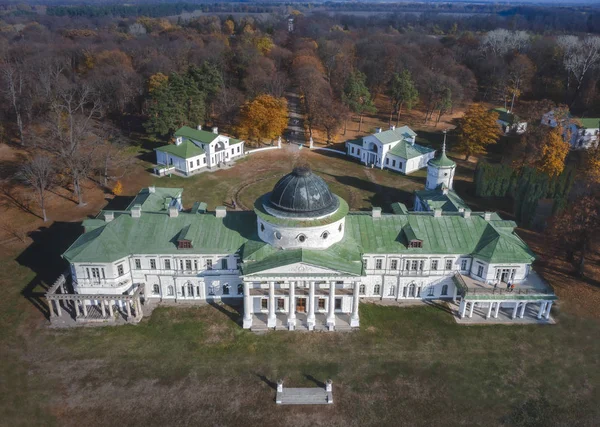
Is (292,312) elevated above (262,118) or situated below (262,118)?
below

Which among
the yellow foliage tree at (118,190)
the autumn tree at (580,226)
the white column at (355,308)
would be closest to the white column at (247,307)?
the white column at (355,308)

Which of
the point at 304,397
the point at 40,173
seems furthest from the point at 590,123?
the point at 40,173

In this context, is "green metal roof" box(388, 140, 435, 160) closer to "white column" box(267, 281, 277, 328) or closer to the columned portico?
the columned portico

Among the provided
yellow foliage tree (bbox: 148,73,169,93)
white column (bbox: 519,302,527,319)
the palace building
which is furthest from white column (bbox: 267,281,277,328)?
yellow foliage tree (bbox: 148,73,169,93)

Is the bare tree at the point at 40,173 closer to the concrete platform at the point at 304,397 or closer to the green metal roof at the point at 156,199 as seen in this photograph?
the green metal roof at the point at 156,199

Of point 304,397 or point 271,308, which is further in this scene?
point 271,308

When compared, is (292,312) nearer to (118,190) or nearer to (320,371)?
(320,371)

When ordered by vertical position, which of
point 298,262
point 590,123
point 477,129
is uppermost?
point 298,262
